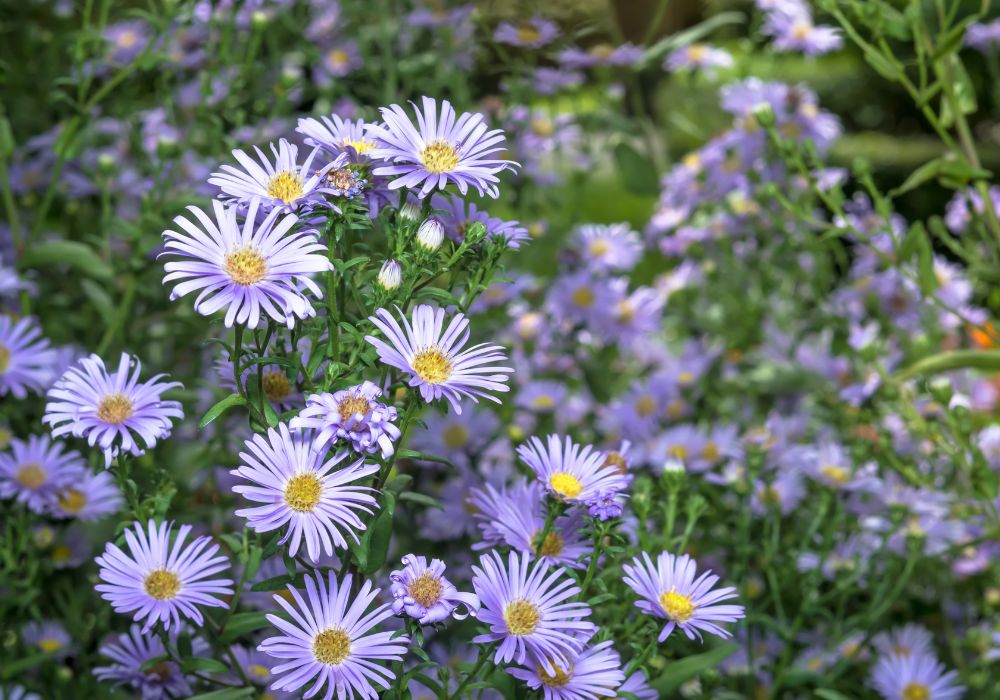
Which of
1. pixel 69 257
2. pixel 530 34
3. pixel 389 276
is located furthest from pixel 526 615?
pixel 530 34

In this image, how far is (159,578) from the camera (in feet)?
2.94

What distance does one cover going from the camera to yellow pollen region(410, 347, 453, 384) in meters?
0.82

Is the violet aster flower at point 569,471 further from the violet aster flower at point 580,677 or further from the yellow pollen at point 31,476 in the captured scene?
the yellow pollen at point 31,476

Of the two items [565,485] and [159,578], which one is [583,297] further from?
[159,578]

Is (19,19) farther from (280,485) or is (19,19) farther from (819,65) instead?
(819,65)

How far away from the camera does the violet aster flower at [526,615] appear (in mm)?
812

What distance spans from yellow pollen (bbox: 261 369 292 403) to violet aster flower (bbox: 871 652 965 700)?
774 millimetres

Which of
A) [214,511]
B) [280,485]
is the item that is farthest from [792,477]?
[280,485]

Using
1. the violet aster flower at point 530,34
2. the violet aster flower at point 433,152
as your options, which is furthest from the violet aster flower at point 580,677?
the violet aster flower at point 530,34

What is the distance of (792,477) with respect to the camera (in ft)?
5.22

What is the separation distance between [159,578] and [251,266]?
0.88ft

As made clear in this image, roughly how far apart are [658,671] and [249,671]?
0.39 metres

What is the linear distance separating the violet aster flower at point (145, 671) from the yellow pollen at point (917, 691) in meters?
0.79

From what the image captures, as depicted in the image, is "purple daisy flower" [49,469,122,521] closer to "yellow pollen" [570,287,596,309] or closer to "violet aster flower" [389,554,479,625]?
"violet aster flower" [389,554,479,625]
